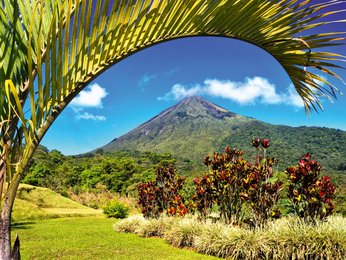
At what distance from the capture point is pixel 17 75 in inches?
80.0

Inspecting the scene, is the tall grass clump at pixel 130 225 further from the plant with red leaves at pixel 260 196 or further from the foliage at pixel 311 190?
the foliage at pixel 311 190

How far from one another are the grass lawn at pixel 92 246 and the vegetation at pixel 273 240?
33 centimetres

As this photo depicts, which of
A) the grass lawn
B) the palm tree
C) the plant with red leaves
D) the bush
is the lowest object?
the grass lawn

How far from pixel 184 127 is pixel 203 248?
7247 inches

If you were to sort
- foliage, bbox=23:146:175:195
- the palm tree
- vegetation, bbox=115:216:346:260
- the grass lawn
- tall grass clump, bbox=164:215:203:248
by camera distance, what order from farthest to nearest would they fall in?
1. foliage, bbox=23:146:175:195
2. tall grass clump, bbox=164:215:203:248
3. the grass lawn
4. vegetation, bbox=115:216:346:260
5. the palm tree

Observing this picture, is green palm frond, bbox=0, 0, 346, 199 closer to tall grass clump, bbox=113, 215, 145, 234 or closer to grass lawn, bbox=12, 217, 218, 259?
grass lawn, bbox=12, 217, 218, 259

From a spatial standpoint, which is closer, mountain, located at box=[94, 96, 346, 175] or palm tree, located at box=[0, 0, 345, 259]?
palm tree, located at box=[0, 0, 345, 259]

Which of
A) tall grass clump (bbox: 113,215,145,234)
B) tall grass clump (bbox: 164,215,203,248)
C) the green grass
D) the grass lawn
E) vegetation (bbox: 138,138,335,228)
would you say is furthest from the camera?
the green grass

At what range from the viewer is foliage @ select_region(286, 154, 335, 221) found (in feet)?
20.4

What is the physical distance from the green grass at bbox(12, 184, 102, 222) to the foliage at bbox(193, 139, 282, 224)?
27.6ft

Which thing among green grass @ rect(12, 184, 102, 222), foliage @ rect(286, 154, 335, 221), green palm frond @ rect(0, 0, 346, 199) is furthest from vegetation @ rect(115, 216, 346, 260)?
green grass @ rect(12, 184, 102, 222)

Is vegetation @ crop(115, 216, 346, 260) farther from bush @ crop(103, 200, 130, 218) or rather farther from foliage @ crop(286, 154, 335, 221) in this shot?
bush @ crop(103, 200, 130, 218)

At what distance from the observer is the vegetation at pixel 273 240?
18.0 feet

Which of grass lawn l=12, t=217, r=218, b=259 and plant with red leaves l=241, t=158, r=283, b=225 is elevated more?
plant with red leaves l=241, t=158, r=283, b=225
